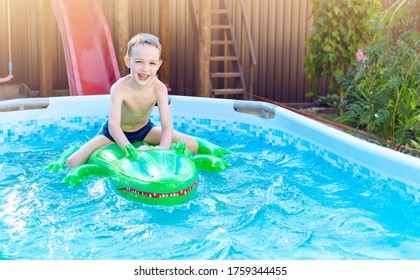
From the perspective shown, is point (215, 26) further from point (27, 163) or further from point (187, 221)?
point (187, 221)

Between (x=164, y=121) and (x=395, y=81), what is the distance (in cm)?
192

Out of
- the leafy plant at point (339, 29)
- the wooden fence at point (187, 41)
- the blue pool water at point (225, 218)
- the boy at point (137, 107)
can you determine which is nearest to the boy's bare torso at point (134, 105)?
the boy at point (137, 107)

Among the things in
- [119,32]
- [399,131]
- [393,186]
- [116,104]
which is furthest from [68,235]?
[119,32]

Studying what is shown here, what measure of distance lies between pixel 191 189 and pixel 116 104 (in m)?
0.98

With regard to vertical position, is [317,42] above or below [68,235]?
above

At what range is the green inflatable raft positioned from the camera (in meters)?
3.65

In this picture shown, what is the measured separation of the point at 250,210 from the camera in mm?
3641

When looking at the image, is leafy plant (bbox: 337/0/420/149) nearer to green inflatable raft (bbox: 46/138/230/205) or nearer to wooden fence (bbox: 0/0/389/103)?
green inflatable raft (bbox: 46/138/230/205)

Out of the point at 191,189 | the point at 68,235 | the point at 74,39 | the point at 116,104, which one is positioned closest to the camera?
the point at 68,235

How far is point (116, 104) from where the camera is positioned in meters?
4.39

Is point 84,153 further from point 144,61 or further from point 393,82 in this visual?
point 393,82

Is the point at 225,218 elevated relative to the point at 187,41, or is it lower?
lower

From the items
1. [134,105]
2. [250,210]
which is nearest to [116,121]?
[134,105]

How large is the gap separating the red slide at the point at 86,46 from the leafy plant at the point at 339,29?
8.12 feet
